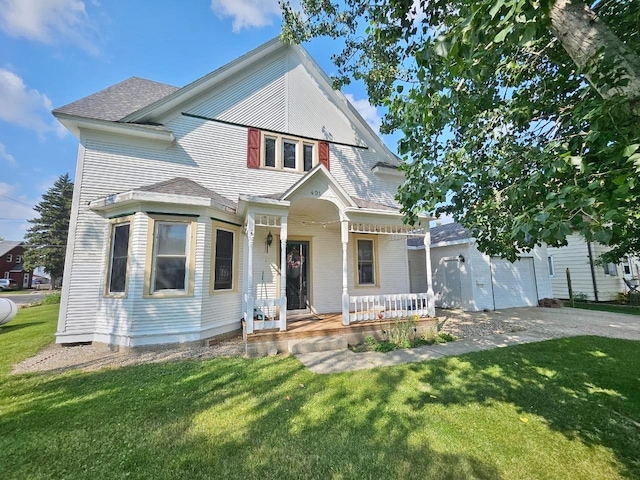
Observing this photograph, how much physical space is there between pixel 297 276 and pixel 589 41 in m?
8.01

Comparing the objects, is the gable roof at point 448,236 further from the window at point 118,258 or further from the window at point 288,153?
the window at point 118,258

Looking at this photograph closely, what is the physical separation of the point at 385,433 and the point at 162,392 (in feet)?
10.8

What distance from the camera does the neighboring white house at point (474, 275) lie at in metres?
12.1

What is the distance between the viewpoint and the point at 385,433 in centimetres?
312

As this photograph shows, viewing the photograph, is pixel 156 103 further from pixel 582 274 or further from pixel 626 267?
pixel 626 267

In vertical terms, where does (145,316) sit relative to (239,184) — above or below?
below

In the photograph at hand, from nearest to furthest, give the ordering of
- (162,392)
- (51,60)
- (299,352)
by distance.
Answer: (162,392) < (299,352) < (51,60)

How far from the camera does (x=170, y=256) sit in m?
6.84

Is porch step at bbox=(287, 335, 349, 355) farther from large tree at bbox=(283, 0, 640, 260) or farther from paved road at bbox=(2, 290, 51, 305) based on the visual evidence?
paved road at bbox=(2, 290, 51, 305)

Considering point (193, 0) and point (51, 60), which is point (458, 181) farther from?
point (51, 60)

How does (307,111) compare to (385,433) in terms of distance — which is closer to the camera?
(385,433)

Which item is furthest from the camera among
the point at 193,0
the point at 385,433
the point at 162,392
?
the point at 193,0

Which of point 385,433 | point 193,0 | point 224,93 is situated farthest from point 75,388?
point 193,0

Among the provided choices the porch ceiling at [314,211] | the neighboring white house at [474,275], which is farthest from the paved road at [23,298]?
the neighboring white house at [474,275]
